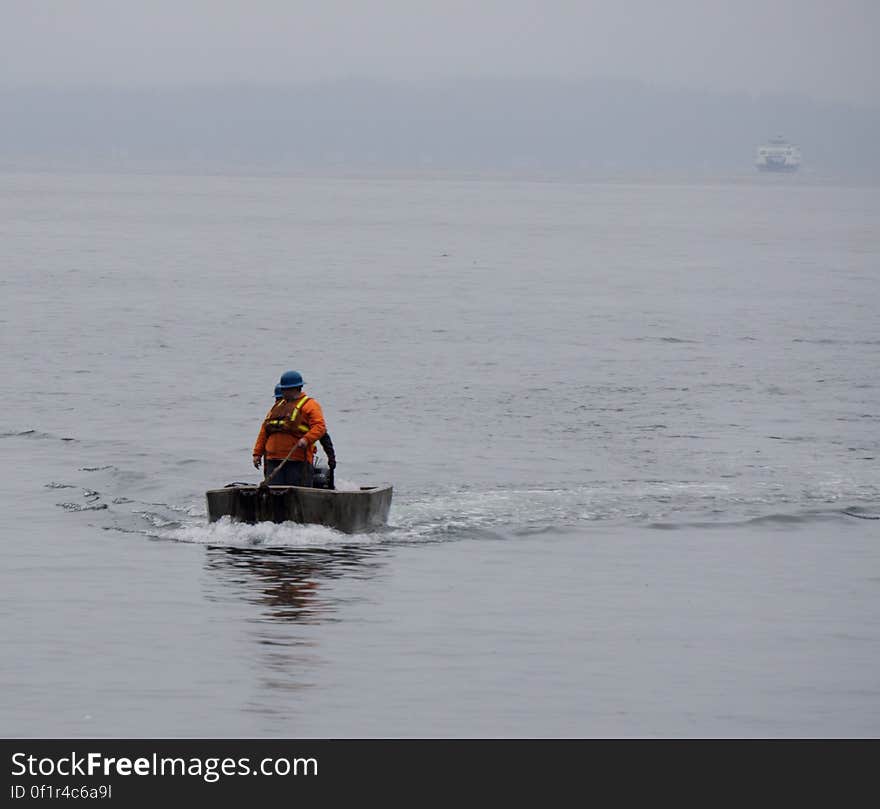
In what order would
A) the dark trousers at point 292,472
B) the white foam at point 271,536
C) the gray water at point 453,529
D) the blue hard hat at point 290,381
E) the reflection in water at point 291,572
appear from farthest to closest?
the dark trousers at point 292,472, the white foam at point 271,536, the blue hard hat at point 290,381, the reflection in water at point 291,572, the gray water at point 453,529

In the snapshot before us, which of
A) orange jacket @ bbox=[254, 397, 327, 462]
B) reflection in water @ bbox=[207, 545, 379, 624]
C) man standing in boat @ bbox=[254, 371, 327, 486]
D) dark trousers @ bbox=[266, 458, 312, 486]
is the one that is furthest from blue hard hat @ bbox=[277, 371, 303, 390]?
reflection in water @ bbox=[207, 545, 379, 624]

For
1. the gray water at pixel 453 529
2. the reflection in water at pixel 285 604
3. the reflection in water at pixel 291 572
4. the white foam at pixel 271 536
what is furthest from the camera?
the white foam at pixel 271 536

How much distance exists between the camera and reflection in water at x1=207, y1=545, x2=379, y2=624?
19641 millimetres

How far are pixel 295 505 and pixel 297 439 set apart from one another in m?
0.83

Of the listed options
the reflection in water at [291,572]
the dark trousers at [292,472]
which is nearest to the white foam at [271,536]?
the reflection in water at [291,572]

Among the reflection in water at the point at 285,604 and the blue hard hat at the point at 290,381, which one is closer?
the reflection in water at the point at 285,604

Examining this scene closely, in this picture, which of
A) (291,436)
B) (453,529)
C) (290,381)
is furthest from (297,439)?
(453,529)

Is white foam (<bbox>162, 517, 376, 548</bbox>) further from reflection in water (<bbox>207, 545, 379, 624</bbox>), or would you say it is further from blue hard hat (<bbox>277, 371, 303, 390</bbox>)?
blue hard hat (<bbox>277, 371, 303, 390</bbox>)

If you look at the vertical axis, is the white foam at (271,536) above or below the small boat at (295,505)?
below

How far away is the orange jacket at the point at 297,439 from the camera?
22.5 m

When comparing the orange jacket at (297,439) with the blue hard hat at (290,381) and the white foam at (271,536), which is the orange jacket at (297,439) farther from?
the white foam at (271,536)

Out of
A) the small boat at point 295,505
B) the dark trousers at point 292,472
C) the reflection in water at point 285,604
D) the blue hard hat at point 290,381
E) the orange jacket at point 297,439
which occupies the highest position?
the blue hard hat at point 290,381
